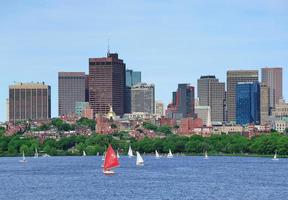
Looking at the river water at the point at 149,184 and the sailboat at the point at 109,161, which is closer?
the river water at the point at 149,184

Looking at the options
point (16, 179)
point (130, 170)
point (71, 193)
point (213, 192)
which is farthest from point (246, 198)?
point (130, 170)

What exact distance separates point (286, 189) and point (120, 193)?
21118mm

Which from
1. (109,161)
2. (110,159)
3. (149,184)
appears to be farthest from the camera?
(109,161)

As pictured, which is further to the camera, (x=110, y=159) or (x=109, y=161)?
(x=109, y=161)

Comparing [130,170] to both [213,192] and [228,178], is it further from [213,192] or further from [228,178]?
[213,192]

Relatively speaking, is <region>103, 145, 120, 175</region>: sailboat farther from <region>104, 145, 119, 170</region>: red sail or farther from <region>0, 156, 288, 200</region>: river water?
<region>0, 156, 288, 200</region>: river water

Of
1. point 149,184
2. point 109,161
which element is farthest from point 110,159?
point 149,184

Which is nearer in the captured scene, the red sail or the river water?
the river water

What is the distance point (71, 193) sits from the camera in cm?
12938

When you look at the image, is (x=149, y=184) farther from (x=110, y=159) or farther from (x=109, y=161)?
(x=109, y=161)

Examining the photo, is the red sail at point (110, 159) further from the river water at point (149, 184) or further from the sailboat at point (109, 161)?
the river water at point (149, 184)

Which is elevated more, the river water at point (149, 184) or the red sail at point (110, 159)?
the red sail at point (110, 159)

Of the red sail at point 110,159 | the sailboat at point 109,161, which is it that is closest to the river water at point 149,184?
the sailboat at point 109,161

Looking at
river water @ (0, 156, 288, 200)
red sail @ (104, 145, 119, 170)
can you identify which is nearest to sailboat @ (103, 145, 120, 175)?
red sail @ (104, 145, 119, 170)
